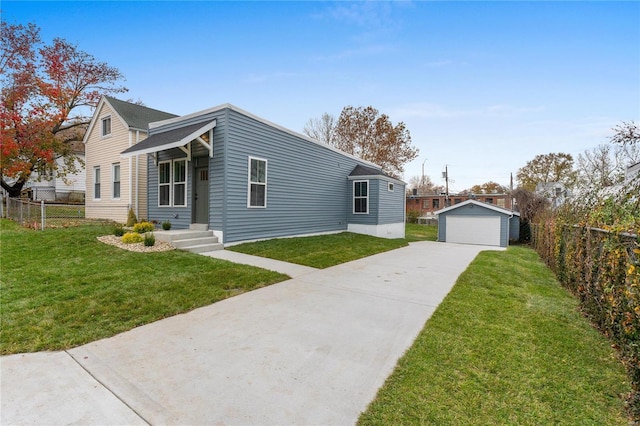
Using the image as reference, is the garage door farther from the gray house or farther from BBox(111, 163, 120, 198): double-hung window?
BBox(111, 163, 120, 198): double-hung window

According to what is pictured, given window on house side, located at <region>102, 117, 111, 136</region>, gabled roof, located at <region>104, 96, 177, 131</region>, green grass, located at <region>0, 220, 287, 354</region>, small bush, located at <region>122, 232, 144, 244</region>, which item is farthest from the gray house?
window on house side, located at <region>102, 117, 111, 136</region>

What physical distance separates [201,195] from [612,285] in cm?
944

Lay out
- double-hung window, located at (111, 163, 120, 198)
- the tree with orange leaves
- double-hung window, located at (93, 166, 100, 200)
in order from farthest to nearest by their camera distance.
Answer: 1. the tree with orange leaves
2. double-hung window, located at (93, 166, 100, 200)
3. double-hung window, located at (111, 163, 120, 198)

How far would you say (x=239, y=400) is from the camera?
2.21 m

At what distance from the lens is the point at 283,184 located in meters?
10.8

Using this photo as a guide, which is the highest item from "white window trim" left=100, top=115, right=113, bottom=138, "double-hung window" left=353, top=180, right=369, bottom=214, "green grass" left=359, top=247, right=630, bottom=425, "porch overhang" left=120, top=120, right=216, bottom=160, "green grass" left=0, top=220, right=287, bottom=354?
"white window trim" left=100, top=115, right=113, bottom=138

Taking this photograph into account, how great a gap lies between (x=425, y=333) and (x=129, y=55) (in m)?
13.9

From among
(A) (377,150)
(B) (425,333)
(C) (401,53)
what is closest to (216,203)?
(B) (425,333)

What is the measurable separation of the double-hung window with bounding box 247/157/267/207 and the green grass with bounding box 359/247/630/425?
682 cm

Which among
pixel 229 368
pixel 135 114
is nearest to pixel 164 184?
pixel 135 114

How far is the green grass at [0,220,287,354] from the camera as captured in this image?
338cm

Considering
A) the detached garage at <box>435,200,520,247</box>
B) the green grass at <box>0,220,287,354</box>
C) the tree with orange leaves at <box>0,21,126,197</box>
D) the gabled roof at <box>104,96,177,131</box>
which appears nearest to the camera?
the green grass at <box>0,220,287,354</box>

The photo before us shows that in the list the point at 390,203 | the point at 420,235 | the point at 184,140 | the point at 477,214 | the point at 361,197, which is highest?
the point at 184,140

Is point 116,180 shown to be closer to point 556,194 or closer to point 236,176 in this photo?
point 236,176
